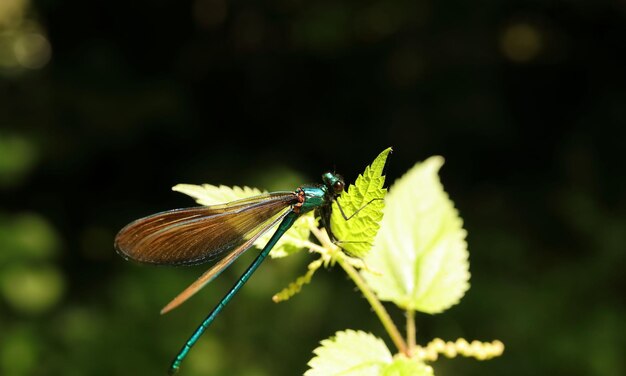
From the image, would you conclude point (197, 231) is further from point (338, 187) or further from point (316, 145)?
point (316, 145)

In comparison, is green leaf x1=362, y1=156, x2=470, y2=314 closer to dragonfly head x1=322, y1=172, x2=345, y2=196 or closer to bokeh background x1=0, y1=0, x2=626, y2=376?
dragonfly head x1=322, y1=172, x2=345, y2=196

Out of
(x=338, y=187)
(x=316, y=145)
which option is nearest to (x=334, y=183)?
(x=338, y=187)

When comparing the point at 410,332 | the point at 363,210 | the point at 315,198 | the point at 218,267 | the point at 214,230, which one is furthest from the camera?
the point at 214,230

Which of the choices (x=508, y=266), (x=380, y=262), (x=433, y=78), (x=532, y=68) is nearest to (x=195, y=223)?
(x=380, y=262)

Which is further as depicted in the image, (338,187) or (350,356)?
(338,187)

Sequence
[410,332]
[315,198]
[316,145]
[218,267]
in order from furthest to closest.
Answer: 1. [316,145]
2. [218,267]
3. [315,198]
4. [410,332]

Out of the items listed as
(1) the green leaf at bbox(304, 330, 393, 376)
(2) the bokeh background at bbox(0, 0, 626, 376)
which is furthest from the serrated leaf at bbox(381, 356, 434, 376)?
(2) the bokeh background at bbox(0, 0, 626, 376)
